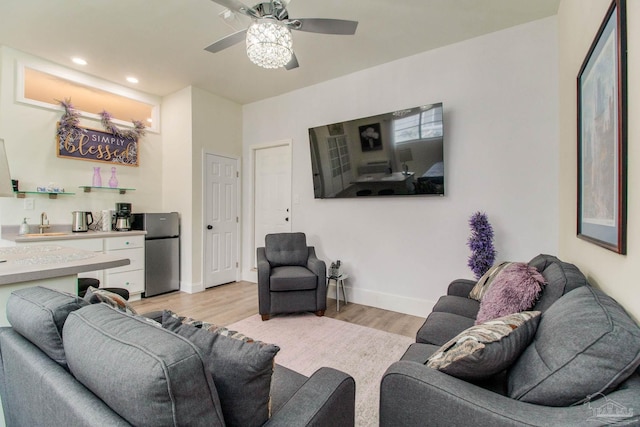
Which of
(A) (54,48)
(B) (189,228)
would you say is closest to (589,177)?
(B) (189,228)

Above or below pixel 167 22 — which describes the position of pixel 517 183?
below

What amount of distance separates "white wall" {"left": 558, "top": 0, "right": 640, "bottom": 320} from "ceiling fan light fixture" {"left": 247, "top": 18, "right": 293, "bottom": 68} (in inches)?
65.1

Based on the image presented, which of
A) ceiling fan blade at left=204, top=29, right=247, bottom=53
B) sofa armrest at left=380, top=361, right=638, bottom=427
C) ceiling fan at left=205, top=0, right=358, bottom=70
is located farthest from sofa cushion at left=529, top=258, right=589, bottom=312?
ceiling fan blade at left=204, top=29, right=247, bottom=53

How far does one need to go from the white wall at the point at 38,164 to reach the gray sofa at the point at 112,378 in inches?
119

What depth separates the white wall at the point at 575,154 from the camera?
39.8 inches

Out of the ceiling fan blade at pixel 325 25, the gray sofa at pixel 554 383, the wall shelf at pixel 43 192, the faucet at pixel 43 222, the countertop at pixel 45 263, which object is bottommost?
the gray sofa at pixel 554 383

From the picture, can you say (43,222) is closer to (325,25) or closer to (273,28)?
(273,28)

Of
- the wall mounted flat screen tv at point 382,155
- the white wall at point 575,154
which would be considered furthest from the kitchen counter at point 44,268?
the wall mounted flat screen tv at point 382,155

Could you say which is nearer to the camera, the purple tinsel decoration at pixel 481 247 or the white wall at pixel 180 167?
the purple tinsel decoration at pixel 481 247

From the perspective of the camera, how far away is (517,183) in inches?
104

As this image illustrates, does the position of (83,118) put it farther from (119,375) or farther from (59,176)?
(119,375)

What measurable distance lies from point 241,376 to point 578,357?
941mm

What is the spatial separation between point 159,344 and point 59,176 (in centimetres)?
399

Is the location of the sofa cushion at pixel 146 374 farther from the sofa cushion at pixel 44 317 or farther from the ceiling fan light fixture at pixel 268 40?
the ceiling fan light fixture at pixel 268 40
